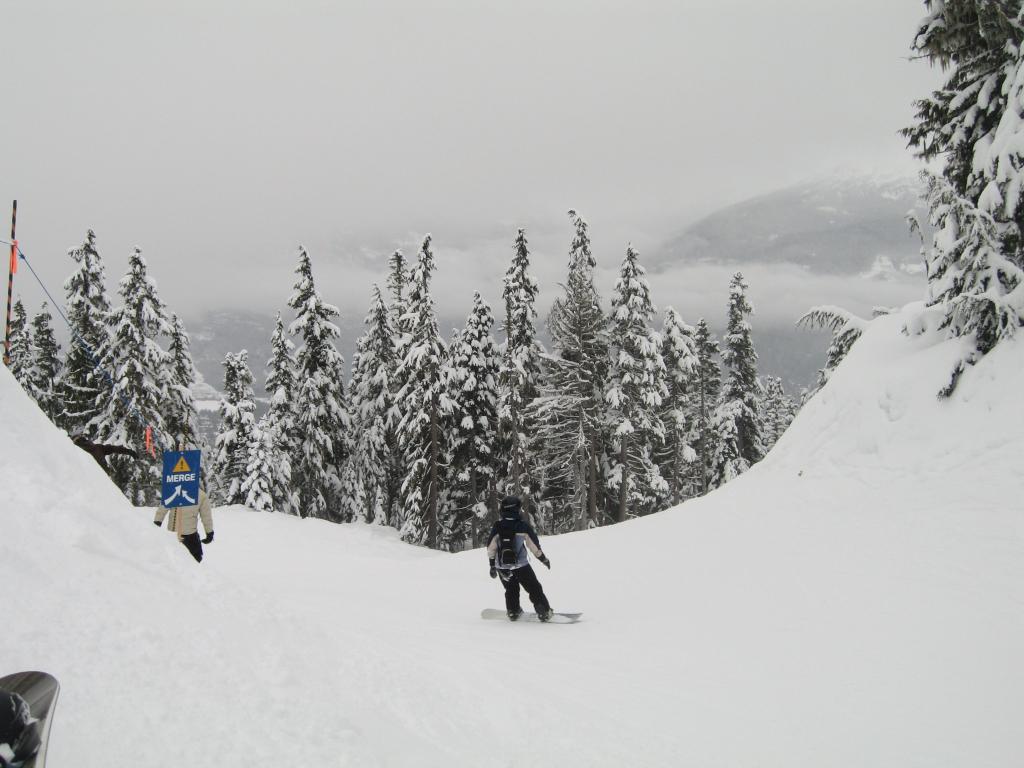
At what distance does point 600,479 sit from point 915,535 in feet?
80.5

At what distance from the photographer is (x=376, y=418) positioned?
38.3 m

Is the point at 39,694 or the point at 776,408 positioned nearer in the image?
the point at 39,694

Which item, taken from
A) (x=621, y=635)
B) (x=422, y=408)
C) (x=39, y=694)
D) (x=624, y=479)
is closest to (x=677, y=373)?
(x=624, y=479)

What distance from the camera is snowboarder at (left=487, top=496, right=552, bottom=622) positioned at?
30.8ft

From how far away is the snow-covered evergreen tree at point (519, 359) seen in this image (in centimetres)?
3080

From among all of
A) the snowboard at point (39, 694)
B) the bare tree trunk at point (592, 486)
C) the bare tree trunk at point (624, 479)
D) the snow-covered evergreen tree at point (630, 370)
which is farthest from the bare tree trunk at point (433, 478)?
the snowboard at point (39, 694)

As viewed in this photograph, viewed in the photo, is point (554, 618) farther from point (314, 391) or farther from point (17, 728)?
point (314, 391)

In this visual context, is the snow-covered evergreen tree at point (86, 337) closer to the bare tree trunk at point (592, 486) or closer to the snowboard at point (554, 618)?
the bare tree trunk at point (592, 486)

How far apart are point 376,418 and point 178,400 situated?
1161 cm

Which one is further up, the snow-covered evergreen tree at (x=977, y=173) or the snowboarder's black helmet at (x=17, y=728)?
the snow-covered evergreen tree at (x=977, y=173)

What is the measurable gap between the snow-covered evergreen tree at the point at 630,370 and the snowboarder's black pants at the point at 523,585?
21157 millimetres

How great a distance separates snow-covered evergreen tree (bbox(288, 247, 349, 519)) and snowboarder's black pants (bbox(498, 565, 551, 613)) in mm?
27016

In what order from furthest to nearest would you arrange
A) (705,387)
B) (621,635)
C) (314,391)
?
(705,387)
(314,391)
(621,635)

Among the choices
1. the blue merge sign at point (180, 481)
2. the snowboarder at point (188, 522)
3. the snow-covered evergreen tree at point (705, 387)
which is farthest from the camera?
the snow-covered evergreen tree at point (705, 387)
